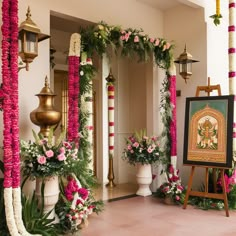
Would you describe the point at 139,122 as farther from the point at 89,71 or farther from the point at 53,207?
the point at 53,207

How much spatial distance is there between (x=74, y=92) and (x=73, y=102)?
123 mm

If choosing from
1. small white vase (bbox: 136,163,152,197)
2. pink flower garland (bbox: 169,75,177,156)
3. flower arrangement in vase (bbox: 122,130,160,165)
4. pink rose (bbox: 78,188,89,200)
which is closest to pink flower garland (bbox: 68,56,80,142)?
pink rose (bbox: 78,188,89,200)

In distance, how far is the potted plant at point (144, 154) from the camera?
15.6ft

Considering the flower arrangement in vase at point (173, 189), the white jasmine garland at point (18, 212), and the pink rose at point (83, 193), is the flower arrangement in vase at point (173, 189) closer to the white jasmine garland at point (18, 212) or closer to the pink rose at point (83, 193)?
the pink rose at point (83, 193)

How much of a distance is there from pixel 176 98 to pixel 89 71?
1.92 m

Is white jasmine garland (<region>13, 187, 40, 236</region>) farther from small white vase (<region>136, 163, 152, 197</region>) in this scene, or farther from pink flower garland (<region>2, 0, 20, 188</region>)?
small white vase (<region>136, 163, 152, 197</region>)

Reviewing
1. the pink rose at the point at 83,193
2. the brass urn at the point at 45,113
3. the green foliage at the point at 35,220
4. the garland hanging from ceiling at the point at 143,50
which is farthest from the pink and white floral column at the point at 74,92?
the green foliage at the point at 35,220

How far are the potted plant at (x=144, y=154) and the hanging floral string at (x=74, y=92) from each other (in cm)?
141

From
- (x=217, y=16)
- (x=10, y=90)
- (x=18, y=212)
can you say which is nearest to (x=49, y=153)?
(x=18, y=212)

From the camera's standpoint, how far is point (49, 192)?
3.09m

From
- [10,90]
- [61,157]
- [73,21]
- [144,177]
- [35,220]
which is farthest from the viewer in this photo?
[144,177]

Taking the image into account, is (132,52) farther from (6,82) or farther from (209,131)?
(6,82)

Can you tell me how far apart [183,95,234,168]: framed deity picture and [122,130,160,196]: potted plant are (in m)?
0.59

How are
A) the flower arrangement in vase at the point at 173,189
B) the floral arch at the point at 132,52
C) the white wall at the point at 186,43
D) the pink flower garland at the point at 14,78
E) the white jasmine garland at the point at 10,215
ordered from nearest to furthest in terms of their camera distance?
the white jasmine garland at the point at 10,215
the pink flower garland at the point at 14,78
the floral arch at the point at 132,52
the flower arrangement in vase at the point at 173,189
the white wall at the point at 186,43
